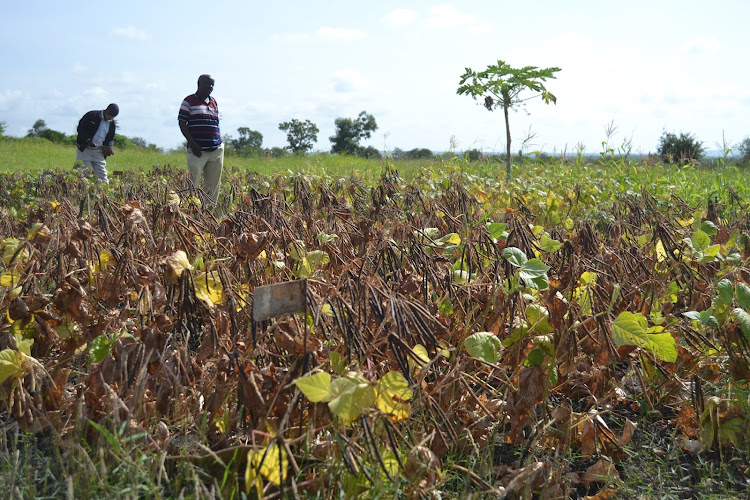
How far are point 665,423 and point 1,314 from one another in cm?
218

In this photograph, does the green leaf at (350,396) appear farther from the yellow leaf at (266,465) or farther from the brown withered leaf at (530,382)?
the brown withered leaf at (530,382)

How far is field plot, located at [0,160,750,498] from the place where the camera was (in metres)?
1.41

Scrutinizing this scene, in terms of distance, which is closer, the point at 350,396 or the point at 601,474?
the point at 350,396

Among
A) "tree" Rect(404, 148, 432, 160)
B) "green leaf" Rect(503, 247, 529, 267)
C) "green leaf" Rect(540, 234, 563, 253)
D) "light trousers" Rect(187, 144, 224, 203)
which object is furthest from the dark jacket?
"tree" Rect(404, 148, 432, 160)

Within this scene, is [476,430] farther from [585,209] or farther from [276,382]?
[585,209]

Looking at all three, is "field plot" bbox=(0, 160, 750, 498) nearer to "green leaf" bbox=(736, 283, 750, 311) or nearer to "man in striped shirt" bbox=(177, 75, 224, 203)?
"green leaf" bbox=(736, 283, 750, 311)

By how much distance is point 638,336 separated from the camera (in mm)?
1649

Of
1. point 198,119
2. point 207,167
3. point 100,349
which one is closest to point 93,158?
point 207,167

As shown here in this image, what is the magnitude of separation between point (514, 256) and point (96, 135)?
836 centimetres

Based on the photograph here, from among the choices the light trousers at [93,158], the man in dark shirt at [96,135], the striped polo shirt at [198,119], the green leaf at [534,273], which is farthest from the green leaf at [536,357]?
the light trousers at [93,158]

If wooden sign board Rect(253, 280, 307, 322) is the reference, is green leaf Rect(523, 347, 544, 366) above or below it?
below

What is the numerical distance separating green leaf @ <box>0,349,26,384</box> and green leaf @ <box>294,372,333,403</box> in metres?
0.79

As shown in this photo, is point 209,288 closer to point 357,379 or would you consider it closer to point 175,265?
point 175,265

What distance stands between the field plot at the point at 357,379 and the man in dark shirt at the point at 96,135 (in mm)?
7014
